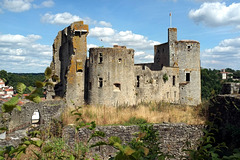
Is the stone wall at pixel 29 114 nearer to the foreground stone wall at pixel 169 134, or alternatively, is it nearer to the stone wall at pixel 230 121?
the foreground stone wall at pixel 169 134

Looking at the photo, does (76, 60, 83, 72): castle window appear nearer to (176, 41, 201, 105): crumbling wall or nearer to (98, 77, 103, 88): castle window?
(98, 77, 103, 88): castle window

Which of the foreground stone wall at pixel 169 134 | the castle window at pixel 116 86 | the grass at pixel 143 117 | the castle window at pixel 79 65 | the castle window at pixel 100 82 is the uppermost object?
the castle window at pixel 79 65

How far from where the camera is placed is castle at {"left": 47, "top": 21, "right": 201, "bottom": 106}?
68.6ft

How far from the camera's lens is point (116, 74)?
20906 mm

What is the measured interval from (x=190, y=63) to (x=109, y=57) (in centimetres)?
1170

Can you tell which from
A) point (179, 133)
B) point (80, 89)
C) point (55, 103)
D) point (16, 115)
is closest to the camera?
point (179, 133)

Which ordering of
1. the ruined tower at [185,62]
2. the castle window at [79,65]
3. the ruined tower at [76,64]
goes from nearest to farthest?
1. the ruined tower at [76,64]
2. the castle window at [79,65]
3. the ruined tower at [185,62]

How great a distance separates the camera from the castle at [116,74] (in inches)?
824

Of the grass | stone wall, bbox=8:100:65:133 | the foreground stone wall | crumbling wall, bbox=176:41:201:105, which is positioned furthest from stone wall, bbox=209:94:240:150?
crumbling wall, bbox=176:41:201:105

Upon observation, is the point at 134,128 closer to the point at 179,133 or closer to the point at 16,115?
the point at 179,133

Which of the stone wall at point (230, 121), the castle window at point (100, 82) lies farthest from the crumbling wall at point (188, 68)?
the stone wall at point (230, 121)

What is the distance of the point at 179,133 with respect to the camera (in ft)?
38.0

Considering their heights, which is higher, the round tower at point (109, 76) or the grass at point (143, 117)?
the round tower at point (109, 76)

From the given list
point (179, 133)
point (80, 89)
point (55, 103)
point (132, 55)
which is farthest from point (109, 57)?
point (179, 133)
